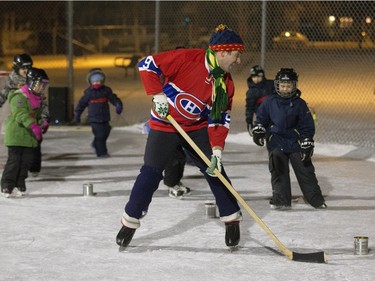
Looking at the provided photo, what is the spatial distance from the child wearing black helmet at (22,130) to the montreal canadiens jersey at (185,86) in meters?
2.41

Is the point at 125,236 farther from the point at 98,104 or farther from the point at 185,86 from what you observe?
the point at 98,104

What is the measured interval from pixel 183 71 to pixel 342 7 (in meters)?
23.4

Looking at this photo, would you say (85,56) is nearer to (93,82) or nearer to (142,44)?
(142,44)

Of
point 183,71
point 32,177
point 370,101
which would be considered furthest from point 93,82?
point 370,101

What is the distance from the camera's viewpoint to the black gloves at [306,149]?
29.1ft

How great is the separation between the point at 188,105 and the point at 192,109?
0.05m

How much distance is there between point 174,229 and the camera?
8203mm

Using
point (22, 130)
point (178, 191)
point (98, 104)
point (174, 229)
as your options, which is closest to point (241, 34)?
Result: point (98, 104)

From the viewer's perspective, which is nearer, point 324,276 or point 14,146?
point 324,276

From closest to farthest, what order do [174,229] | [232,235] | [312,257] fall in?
[312,257] → [232,235] → [174,229]

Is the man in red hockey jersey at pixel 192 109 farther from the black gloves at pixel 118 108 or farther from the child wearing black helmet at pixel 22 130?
the black gloves at pixel 118 108

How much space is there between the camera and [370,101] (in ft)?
61.0

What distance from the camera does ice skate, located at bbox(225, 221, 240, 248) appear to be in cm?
746

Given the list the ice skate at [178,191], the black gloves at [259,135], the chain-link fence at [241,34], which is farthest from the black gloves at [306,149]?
the chain-link fence at [241,34]
